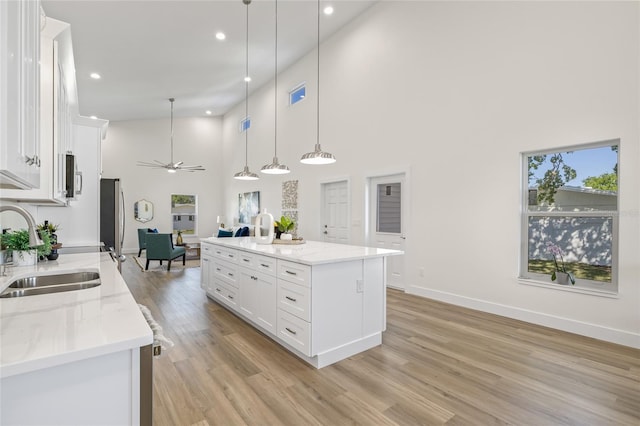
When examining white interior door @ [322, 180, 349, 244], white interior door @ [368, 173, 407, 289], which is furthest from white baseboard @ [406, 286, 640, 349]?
white interior door @ [322, 180, 349, 244]

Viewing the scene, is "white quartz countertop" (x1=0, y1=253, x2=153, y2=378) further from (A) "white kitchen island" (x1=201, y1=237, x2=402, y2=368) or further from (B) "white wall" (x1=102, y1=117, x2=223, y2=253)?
(B) "white wall" (x1=102, y1=117, x2=223, y2=253)

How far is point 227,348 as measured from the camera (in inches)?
116

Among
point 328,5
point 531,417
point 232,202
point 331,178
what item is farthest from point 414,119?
point 232,202

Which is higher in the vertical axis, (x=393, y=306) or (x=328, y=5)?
(x=328, y=5)

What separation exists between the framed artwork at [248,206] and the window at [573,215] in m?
6.71

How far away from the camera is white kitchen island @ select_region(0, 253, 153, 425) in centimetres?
86

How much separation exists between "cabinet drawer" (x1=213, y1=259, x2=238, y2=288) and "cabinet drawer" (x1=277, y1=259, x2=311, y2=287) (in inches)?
42.0

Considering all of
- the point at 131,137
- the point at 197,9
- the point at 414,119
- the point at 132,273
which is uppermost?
the point at 197,9

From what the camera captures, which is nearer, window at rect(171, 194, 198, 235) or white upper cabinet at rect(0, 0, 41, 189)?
white upper cabinet at rect(0, 0, 41, 189)

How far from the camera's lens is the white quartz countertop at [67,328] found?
86 cm

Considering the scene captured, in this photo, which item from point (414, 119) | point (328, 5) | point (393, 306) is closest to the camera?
point (393, 306)

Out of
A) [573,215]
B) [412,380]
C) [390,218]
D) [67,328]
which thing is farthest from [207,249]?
[573,215]

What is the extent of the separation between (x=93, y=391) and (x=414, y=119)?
4863mm

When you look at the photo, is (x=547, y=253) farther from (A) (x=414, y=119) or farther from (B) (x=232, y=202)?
(B) (x=232, y=202)
